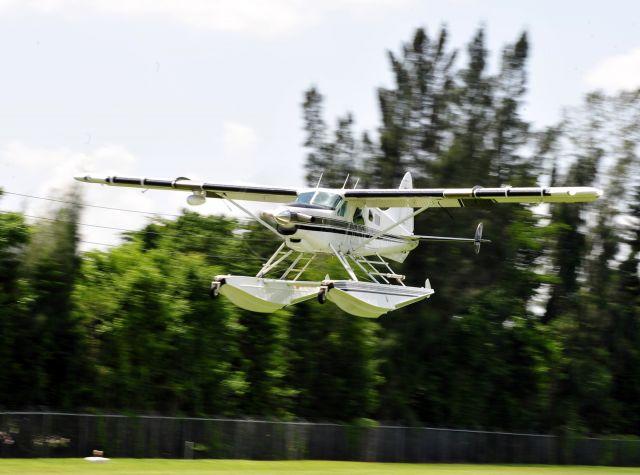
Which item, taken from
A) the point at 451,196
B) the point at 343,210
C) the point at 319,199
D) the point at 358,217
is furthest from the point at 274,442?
the point at 451,196

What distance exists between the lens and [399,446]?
33125 millimetres

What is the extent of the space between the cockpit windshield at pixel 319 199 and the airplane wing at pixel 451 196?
631mm

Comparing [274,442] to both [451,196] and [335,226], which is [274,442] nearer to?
[335,226]

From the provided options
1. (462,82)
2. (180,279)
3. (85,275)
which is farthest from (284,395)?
(462,82)

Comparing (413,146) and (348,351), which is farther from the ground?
(413,146)

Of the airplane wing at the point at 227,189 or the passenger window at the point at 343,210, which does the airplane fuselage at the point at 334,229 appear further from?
the airplane wing at the point at 227,189

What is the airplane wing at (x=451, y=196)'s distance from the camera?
21445 millimetres

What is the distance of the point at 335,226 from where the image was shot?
2198cm

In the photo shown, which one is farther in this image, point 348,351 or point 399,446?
point 348,351

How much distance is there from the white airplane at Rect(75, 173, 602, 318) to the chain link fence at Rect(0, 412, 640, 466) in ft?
18.4

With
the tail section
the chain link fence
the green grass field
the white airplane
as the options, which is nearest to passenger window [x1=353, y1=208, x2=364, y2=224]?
the white airplane

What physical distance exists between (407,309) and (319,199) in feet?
63.0

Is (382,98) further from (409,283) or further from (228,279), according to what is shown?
(228,279)

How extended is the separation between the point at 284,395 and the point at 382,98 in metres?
17.6
